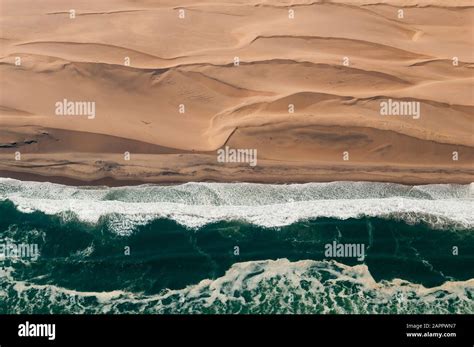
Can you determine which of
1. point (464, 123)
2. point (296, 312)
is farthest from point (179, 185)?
point (464, 123)

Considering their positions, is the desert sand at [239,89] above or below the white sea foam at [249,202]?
above

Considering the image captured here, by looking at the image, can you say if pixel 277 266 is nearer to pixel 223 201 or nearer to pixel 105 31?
pixel 223 201
